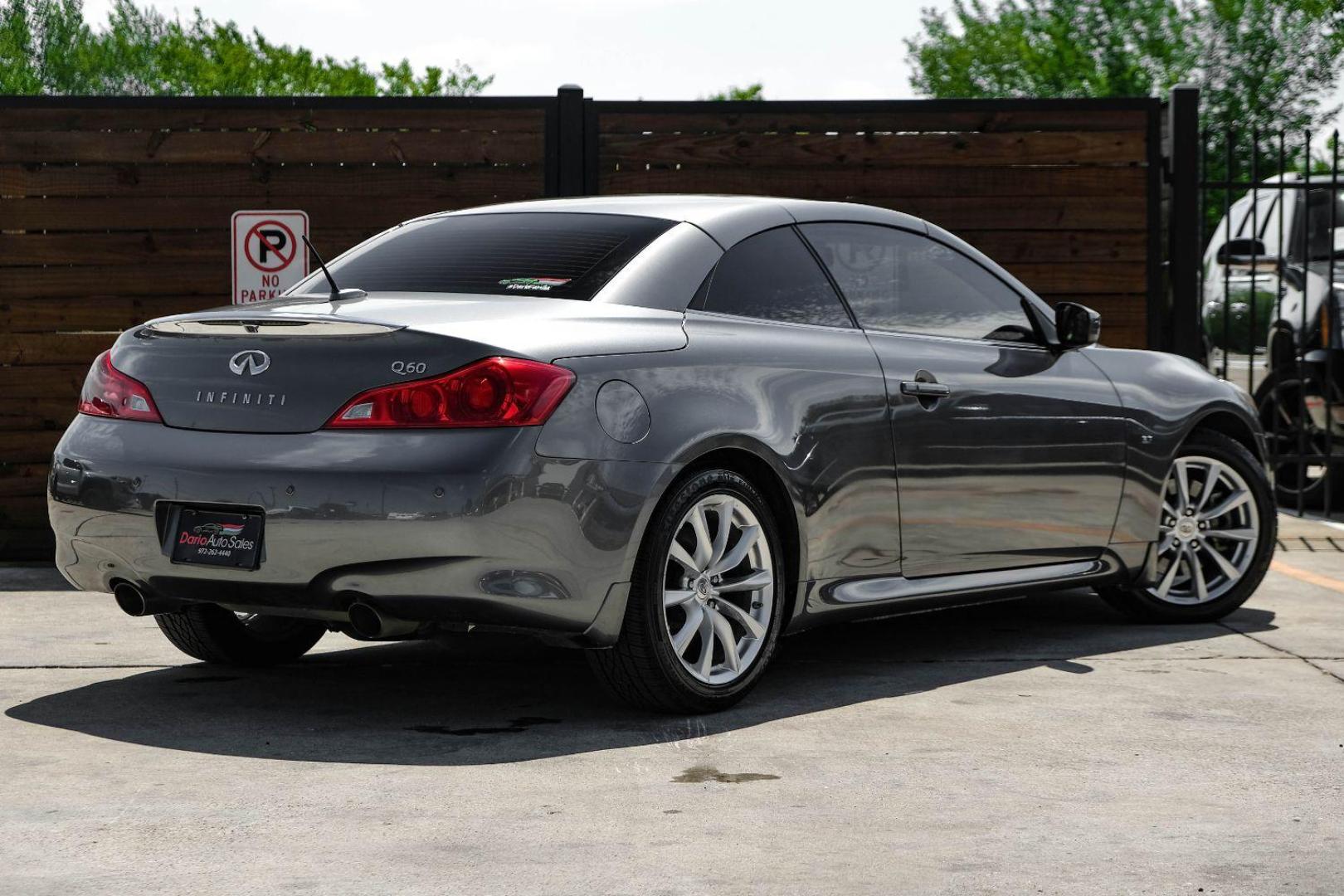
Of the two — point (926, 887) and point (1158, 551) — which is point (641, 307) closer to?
point (926, 887)

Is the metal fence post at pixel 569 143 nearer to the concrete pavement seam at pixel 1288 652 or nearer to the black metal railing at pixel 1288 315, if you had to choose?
the black metal railing at pixel 1288 315

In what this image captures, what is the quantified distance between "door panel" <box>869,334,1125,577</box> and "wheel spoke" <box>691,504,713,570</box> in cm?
90

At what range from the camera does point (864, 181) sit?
9477 millimetres

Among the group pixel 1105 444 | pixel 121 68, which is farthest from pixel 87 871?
pixel 121 68

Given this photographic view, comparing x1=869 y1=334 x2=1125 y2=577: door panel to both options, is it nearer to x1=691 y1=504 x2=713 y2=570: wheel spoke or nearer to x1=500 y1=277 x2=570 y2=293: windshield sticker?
x1=691 y1=504 x2=713 y2=570: wheel spoke

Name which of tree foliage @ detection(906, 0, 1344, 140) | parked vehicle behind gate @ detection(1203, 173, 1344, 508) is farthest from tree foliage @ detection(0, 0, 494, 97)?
parked vehicle behind gate @ detection(1203, 173, 1344, 508)

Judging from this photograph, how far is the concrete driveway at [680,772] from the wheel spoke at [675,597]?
1.13 feet

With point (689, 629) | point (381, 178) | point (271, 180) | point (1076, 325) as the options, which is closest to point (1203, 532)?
point (1076, 325)

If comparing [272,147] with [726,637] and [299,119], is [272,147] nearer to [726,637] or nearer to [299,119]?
[299,119]

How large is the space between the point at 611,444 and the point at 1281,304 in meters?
7.58

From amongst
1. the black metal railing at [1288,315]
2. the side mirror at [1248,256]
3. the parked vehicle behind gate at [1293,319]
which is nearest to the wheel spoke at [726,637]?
the black metal railing at [1288,315]

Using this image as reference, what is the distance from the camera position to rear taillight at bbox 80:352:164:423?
208 inches

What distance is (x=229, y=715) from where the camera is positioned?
17.7ft

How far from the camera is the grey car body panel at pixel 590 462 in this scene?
486cm
